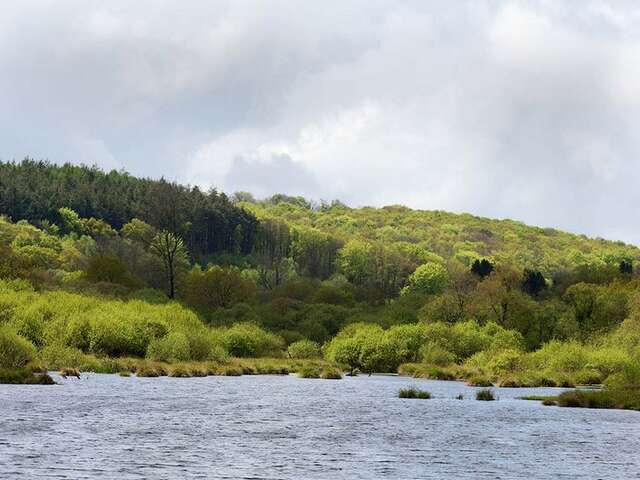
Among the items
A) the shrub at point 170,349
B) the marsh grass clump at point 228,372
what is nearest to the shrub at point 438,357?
the marsh grass clump at point 228,372

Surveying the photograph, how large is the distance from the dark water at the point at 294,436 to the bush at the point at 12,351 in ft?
31.5

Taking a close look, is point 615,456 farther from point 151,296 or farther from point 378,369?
point 151,296

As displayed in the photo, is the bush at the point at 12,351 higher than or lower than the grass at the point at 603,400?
higher

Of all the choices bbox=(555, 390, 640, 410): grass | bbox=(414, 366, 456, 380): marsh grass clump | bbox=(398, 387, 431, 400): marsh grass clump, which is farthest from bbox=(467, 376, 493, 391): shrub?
bbox=(555, 390, 640, 410): grass

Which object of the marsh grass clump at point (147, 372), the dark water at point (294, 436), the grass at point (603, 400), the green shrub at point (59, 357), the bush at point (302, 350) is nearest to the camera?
the dark water at point (294, 436)

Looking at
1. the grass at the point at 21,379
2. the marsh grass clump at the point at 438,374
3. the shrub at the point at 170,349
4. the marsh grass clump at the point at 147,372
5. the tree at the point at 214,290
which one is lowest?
the grass at the point at 21,379

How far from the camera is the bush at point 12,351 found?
266 ft

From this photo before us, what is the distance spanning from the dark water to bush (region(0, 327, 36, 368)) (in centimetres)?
961

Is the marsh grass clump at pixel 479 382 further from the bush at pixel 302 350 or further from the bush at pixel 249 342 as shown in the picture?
the bush at pixel 302 350

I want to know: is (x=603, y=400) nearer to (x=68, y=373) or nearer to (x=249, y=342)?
(x=68, y=373)

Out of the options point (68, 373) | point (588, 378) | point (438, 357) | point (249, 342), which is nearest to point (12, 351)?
point (68, 373)

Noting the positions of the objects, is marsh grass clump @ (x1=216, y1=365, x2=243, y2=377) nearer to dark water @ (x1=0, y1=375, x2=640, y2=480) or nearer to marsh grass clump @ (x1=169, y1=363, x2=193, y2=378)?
marsh grass clump @ (x1=169, y1=363, x2=193, y2=378)

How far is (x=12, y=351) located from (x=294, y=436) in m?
41.9

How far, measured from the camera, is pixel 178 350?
107875 millimetres
